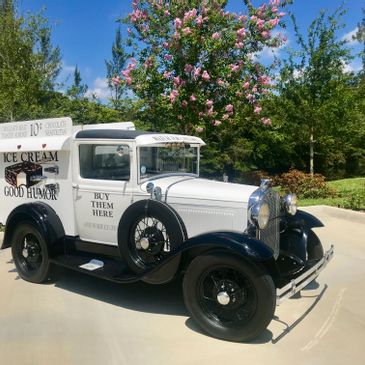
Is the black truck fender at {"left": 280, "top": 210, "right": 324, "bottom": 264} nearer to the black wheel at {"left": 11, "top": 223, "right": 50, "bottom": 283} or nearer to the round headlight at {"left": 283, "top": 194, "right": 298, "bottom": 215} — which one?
the round headlight at {"left": 283, "top": 194, "right": 298, "bottom": 215}

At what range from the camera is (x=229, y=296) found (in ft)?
12.1

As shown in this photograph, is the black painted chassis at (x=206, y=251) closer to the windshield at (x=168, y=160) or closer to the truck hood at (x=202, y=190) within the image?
the truck hood at (x=202, y=190)

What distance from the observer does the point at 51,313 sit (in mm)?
4301

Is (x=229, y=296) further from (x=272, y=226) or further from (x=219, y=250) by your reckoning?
(x=272, y=226)

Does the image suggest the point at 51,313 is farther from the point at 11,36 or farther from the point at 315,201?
the point at 11,36

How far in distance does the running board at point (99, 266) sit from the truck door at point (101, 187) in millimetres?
215

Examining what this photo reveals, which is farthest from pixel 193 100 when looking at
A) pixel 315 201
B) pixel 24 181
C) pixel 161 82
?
pixel 24 181

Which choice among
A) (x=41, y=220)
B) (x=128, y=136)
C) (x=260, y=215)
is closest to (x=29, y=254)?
(x=41, y=220)

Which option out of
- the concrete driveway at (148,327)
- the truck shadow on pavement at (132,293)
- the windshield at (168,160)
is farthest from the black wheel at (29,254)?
the windshield at (168,160)

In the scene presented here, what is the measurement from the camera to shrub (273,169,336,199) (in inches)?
447

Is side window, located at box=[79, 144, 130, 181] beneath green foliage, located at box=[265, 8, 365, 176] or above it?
beneath

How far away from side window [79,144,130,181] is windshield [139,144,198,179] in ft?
0.67

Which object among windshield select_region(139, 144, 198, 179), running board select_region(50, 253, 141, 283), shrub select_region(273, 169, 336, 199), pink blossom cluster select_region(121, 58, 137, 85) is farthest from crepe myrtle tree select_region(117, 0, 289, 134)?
running board select_region(50, 253, 141, 283)

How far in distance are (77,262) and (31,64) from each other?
28.4 ft
